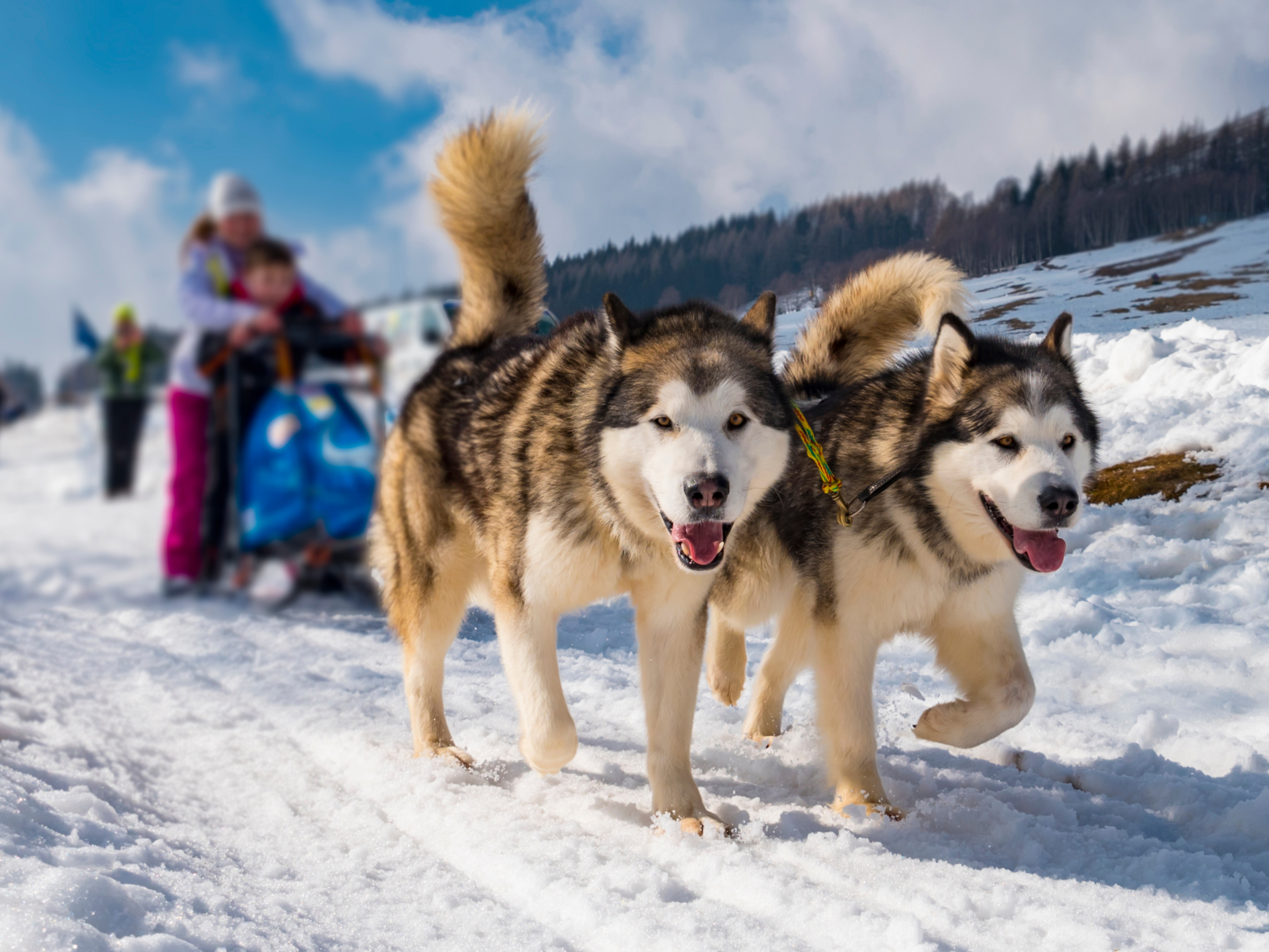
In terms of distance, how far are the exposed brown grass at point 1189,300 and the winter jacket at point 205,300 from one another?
6531 mm

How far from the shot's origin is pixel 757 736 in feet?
12.4

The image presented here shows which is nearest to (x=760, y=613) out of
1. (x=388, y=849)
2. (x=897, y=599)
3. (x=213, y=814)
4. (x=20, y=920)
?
(x=897, y=599)

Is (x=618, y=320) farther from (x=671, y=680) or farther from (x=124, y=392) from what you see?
(x=124, y=392)

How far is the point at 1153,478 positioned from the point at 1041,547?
3.70 meters

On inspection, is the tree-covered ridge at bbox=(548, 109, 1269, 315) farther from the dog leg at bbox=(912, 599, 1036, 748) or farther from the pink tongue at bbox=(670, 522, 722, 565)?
the dog leg at bbox=(912, 599, 1036, 748)

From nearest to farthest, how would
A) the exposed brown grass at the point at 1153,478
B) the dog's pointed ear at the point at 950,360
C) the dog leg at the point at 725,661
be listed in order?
the dog's pointed ear at the point at 950,360 → the dog leg at the point at 725,661 → the exposed brown grass at the point at 1153,478

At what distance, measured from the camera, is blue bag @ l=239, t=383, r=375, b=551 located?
1625mm

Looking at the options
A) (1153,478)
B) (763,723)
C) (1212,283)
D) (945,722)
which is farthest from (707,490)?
(1212,283)

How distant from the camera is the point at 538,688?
2748 millimetres

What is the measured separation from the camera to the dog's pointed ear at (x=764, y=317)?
290 cm

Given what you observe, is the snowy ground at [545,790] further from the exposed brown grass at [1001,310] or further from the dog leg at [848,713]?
the exposed brown grass at [1001,310]

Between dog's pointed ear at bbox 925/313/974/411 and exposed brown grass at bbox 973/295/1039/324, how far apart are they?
880 millimetres

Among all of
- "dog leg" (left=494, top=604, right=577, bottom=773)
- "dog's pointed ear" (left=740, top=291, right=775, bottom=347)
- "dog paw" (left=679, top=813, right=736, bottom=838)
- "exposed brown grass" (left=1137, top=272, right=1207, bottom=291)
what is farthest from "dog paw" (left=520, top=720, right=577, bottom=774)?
"exposed brown grass" (left=1137, top=272, right=1207, bottom=291)

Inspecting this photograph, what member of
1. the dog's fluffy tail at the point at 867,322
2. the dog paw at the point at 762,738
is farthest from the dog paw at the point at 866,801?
the dog's fluffy tail at the point at 867,322
